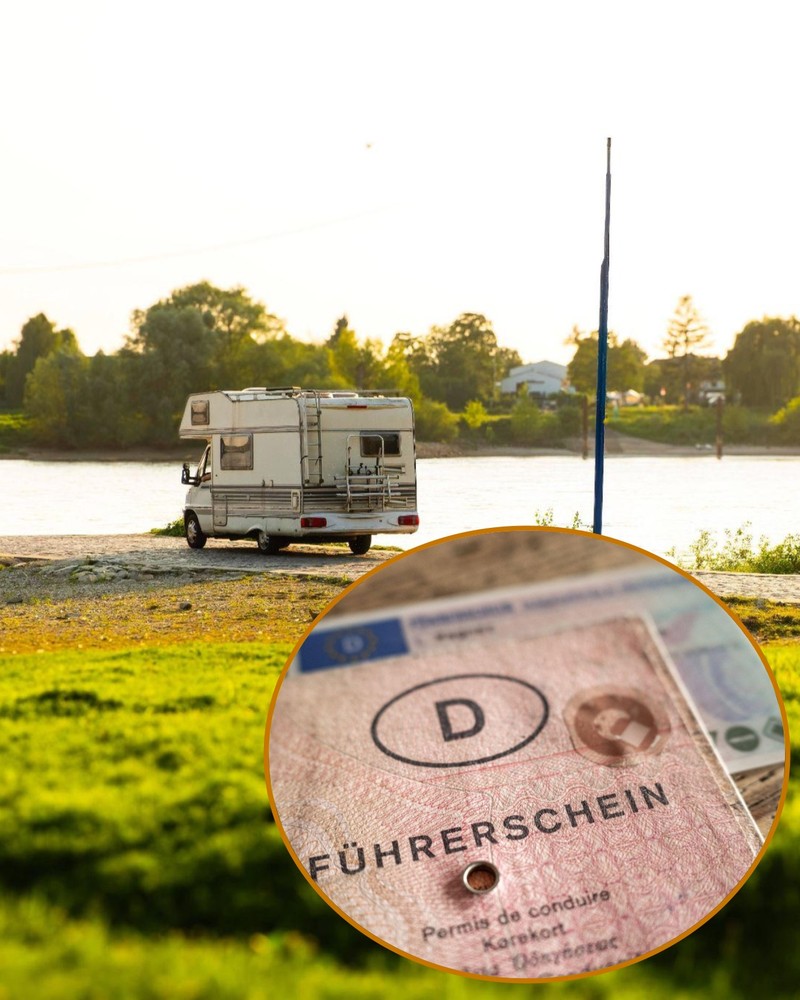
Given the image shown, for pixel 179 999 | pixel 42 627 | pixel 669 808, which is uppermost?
pixel 669 808

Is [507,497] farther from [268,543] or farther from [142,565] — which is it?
[142,565]

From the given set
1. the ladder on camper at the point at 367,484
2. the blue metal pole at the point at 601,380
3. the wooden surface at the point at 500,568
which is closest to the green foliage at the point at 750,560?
the blue metal pole at the point at 601,380

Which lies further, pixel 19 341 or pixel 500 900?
pixel 19 341

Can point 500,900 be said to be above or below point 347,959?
above

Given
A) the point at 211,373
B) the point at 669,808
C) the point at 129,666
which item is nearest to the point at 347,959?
the point at 669,808

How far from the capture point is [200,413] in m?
19.7

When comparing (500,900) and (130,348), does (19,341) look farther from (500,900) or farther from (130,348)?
(500,900)

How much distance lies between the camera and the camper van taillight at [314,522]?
17.9m

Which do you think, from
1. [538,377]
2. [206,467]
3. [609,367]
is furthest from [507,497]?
[538,377]

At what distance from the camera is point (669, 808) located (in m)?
3.74

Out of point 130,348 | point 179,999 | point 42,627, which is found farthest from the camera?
point 130,348

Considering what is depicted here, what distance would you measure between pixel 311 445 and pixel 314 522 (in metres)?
1.16

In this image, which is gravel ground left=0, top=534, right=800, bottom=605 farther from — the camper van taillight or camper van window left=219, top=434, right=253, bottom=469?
camper van window left=219, top=434, right=253, bottom=469

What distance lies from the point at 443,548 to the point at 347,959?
138cm
